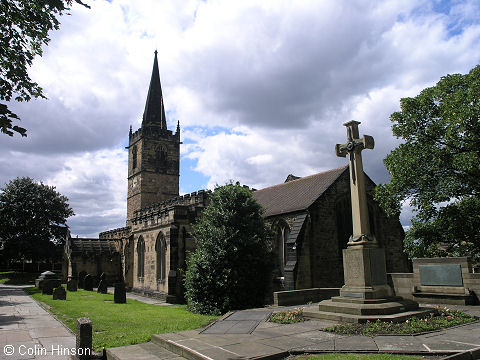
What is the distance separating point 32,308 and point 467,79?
23.1 metres

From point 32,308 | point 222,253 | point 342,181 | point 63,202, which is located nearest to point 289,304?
point 222,253

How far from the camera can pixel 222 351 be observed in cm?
661

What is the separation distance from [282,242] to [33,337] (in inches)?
575

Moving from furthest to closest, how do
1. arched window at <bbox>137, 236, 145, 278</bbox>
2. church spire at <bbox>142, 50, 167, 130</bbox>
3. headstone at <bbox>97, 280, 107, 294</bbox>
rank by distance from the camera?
church spire at <bbox>142, 50, 167, 130</bbox> < arched window at <bbox>137, 236, 145, 278</bbox> < headstone at <bbox>97, 280, 107, 294</bbox>

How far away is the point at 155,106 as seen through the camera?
160 feet

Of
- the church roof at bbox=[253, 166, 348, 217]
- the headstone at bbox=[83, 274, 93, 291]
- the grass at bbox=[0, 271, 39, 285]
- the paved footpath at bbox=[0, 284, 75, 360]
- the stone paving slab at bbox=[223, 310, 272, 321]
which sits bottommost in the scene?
the grass at bbox=[0, 271, 39, 285]

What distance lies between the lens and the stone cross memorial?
9031 millimetres

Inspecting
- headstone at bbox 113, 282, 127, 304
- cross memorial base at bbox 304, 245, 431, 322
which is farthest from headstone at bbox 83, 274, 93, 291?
cross memorial base at bbox 304, 245, 431, 322

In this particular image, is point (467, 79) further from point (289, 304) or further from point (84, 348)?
point (84, 348)

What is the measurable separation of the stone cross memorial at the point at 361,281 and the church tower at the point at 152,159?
36.4 meters

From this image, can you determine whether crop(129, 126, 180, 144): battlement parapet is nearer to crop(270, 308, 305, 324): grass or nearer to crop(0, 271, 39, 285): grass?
crop(0, 271, 39, 285): grass

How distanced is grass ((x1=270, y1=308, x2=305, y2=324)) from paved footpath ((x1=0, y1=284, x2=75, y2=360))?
5.09 m

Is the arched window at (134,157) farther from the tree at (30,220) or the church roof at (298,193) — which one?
the church roof at (298,193)

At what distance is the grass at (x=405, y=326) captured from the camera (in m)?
7.64
